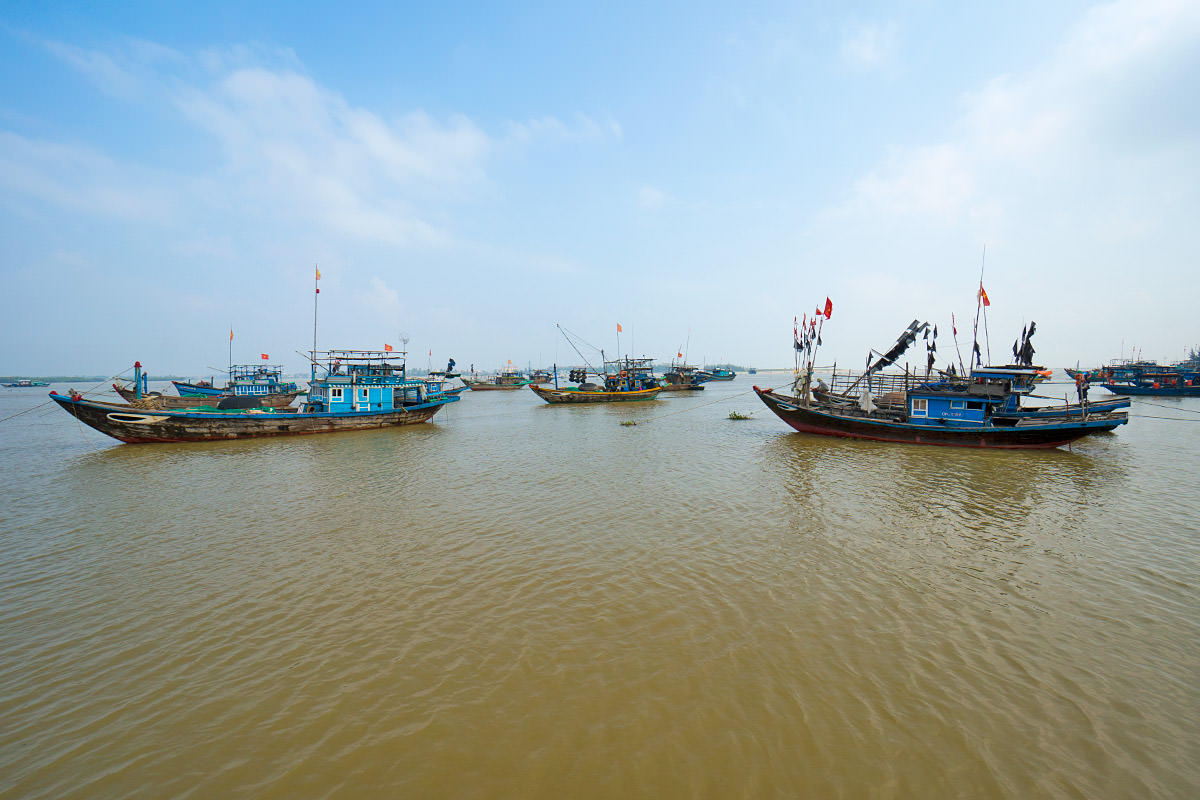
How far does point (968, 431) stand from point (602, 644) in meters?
23.1

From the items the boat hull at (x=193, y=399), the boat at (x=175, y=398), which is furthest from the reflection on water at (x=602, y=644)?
the boat hull at (x=193, y=399)

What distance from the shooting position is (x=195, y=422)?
78.2ft

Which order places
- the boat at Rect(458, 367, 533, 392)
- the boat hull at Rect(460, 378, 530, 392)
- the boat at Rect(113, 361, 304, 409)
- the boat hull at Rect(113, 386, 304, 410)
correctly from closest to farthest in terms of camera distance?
the boat at Rect(113, 361, 304, 409)
the boat hull at Rect(113, 386, 304, 410)
the boat hull at Rect(460, 378, 530, 392)
the boat at Rect(458, 367, 533, 392)

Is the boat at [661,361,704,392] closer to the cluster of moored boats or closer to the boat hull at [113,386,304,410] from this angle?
the cluster of moored boats

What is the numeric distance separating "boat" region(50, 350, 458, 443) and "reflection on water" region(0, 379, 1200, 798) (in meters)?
10.8

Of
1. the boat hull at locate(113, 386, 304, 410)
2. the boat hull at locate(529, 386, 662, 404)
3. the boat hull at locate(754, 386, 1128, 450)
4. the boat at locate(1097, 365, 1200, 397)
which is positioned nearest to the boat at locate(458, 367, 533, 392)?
the boat hull at locate(529, 386, 662, 404)

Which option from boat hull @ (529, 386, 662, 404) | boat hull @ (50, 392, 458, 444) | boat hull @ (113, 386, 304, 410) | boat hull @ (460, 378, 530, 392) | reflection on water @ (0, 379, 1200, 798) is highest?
boat hull @ (460, 378, 530, 392)

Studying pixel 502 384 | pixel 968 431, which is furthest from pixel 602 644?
pixel 502 384

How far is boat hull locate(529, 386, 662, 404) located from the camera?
159ft

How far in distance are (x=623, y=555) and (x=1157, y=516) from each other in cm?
1393

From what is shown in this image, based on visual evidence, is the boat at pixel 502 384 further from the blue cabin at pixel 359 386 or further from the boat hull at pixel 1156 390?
the boat hull at pixel 1156 390

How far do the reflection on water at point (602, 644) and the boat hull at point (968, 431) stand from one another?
7286mm

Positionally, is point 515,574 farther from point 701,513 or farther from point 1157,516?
point 1157,516

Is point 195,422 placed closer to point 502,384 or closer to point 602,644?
point 602,644
